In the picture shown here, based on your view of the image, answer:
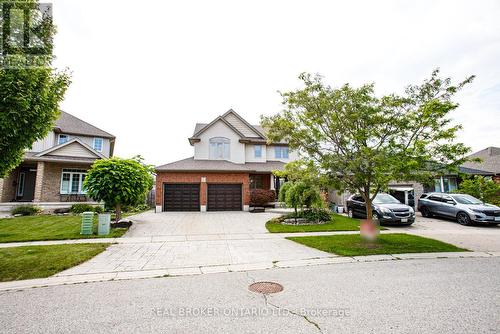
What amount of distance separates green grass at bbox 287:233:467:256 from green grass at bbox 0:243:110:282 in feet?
23.8

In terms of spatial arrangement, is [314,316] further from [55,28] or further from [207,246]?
[55,28]

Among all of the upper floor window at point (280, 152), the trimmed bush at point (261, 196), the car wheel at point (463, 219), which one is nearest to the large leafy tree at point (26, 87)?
the trimmed bush at point (261, 196)

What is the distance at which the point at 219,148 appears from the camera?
74.9 ft

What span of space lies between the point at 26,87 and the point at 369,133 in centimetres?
961

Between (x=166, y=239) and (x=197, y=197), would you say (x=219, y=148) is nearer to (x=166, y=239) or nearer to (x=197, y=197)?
(x=197, y=197)

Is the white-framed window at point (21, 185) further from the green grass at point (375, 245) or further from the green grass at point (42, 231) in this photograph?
the green grass at point (375, 245)

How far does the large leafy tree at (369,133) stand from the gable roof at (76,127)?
66.6 feet

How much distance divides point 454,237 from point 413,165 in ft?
19.3

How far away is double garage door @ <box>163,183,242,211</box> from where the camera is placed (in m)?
20.2

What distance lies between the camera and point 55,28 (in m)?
6.81

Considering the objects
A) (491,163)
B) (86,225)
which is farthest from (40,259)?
(491,163)

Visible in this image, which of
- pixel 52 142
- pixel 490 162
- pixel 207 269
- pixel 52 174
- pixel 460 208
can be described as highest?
pixel 52 142

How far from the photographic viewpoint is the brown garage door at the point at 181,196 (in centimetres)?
2016

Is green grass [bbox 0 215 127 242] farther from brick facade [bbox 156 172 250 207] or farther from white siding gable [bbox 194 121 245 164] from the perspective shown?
white siding gable [bbox 194 121 245 164]
